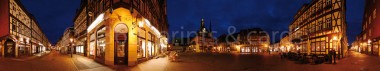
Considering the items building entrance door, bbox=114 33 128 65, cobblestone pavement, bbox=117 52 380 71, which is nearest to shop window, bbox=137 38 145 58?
cobblestone pavement, bbox=117 52 380 71

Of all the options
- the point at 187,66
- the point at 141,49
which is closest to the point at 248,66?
the point at 187,66

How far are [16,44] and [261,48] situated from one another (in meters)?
65.6

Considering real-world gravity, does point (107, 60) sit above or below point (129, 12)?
below

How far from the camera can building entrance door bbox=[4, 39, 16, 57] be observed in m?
36.5

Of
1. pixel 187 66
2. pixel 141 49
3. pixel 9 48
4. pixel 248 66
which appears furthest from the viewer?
pixel 9 48

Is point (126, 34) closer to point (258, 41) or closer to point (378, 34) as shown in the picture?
point (378, 34)

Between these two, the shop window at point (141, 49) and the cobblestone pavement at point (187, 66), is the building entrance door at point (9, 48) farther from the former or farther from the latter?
the shop window at point (141, 49)

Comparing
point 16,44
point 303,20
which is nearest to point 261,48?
point 303,20

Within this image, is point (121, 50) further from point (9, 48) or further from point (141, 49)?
point (9, 48)

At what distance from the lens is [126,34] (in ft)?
65.8

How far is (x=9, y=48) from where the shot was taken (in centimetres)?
3709

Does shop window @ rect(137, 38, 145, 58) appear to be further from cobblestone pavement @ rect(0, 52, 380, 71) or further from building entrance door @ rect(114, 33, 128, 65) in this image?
building entrance door @ rect(114, 33, 128, 65)

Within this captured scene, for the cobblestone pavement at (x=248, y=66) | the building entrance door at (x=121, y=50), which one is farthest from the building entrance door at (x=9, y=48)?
the building entrance door at (x=121, y=50)

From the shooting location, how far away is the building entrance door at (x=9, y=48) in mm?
36531
